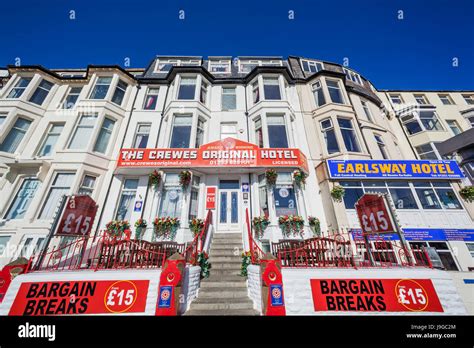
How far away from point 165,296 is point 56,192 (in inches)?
386

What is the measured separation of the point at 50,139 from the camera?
11805 mm

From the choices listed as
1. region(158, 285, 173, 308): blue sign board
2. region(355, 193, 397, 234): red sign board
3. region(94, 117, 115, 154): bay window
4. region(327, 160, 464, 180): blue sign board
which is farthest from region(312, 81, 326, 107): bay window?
region(94, 117, 115, 154): bay window

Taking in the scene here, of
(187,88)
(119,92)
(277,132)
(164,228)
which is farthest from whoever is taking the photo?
(187,88)

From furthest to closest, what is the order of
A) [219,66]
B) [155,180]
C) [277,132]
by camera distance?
[219,66] < [277,132] < [155,180]

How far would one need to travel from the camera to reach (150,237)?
29.7 ft

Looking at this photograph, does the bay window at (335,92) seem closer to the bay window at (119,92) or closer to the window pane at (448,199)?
the window pane at (448,199)

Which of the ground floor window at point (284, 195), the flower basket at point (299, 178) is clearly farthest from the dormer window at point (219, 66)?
the flower basket at point (299, 178)

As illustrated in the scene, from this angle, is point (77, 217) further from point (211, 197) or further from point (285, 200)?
point (285, 200)

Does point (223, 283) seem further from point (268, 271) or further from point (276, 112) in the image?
point (276, 112)

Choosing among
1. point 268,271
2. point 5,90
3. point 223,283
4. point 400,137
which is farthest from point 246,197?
point 5,90

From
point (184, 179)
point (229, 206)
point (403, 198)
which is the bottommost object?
point (229, 206)

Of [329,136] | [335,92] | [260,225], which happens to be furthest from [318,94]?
[260,225]

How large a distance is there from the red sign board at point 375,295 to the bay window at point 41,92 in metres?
19.7

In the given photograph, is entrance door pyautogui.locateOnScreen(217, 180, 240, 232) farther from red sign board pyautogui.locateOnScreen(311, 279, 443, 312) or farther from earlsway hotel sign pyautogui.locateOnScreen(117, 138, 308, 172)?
red sign board pyautogui.locateOnScreen(311, 279, 443, 312)
